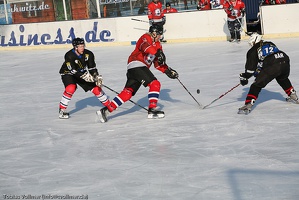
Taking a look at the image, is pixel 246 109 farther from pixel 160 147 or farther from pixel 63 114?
pixel 63 114

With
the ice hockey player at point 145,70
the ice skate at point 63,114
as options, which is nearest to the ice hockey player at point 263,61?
the ice hockey player at point 145,70

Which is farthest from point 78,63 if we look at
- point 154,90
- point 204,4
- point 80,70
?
point 204,4

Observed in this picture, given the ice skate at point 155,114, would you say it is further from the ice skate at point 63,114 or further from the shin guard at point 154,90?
the ice skate at point 63,114

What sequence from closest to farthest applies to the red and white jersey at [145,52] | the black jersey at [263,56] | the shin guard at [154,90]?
the black jersey at [263,56] → the red and white jersey at [145,52] → the shin guard at [154,90]

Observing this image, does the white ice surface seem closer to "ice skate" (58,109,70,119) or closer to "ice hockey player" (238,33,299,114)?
"ice skate" (58,109,70,119)

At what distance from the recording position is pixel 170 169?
185 inches

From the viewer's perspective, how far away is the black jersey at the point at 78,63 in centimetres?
665

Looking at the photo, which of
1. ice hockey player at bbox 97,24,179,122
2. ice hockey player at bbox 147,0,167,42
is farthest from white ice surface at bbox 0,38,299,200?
ice hockey player at bbox 147,0,167,42

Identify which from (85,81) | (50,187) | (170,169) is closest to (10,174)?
(50,187)

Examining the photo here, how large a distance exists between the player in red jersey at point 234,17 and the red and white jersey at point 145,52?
7.10 meters

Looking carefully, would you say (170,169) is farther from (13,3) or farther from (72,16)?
(13,3)

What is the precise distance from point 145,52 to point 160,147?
1.34 meters

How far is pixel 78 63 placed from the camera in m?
6.68

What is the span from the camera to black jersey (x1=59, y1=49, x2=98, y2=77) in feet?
21.8
